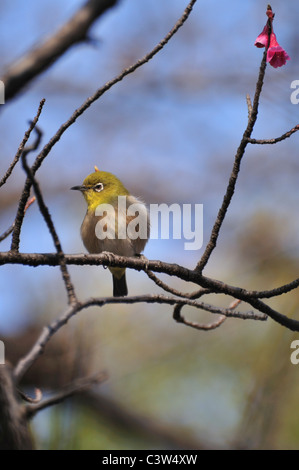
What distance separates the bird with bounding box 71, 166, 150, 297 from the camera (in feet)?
18.8

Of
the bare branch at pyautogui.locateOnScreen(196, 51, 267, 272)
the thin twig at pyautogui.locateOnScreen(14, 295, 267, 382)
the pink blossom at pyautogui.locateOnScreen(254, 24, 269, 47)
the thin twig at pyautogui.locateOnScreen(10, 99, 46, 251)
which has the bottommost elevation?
the thin twig at pyautogui.locateOnScreen(14, 295, 267, 382)

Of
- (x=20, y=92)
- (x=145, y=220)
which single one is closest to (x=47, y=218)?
(x=20, y=92)

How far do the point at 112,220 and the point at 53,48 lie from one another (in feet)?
10.9

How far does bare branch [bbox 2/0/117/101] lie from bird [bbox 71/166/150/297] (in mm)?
3069

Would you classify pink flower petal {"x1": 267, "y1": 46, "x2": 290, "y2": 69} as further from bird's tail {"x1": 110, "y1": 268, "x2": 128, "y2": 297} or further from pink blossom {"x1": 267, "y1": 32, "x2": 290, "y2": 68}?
bird's tail {"x1": 110, "y1": 268, "x2": 128, "y2": 297}

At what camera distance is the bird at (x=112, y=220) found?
18.8 ft

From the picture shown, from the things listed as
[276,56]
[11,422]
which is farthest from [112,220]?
[11,422]

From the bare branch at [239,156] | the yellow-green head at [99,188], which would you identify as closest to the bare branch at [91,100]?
the bare branch at [239,156]

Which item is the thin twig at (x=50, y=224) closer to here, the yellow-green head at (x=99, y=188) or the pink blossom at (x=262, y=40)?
the pink blossom at (x=262, y=40)

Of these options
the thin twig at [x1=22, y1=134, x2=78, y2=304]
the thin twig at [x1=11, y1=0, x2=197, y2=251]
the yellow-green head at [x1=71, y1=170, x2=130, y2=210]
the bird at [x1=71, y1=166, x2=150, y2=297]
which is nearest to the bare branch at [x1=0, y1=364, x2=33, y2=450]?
the thin twig at [x1=22, y1=134, x2=78, y2=304]

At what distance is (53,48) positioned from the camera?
2482mm

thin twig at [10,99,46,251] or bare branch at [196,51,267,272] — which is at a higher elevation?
bare branch at [196,51,267,272]

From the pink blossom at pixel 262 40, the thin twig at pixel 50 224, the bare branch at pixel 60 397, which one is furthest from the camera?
the pink blossom at pixel 262 40

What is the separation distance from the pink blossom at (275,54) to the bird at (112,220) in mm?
3027
